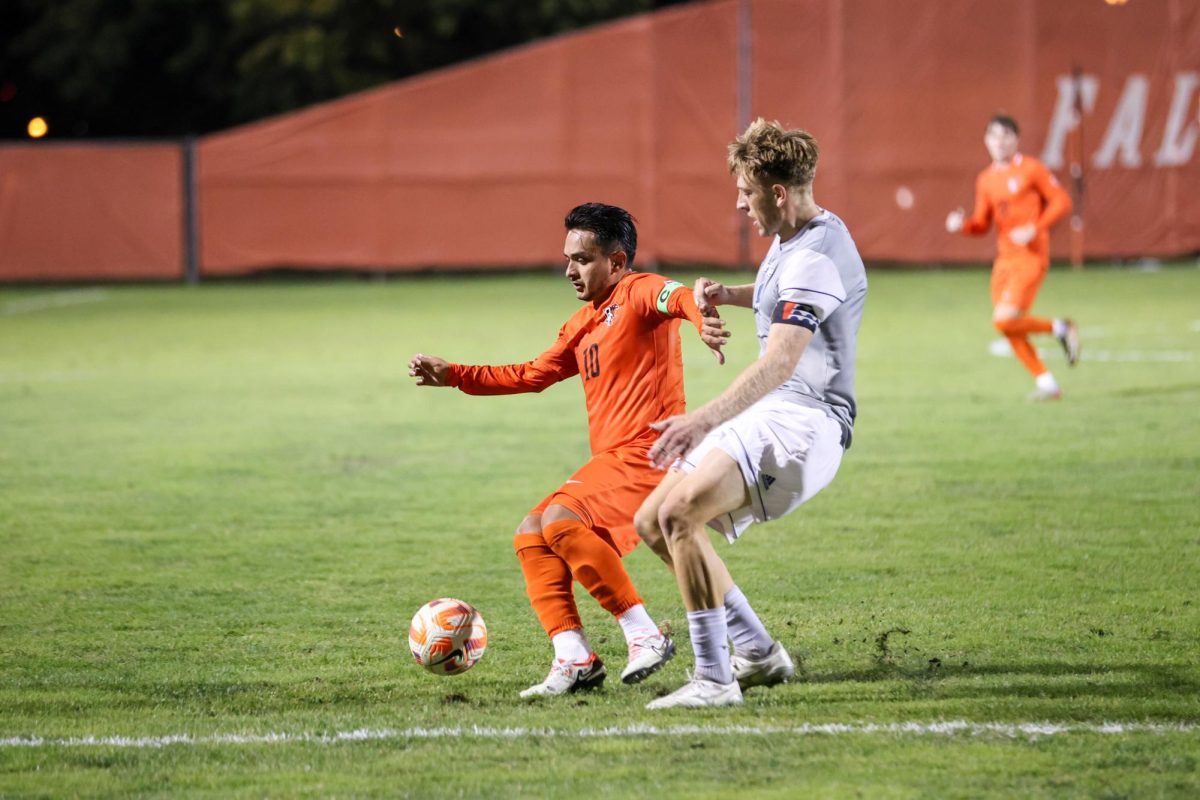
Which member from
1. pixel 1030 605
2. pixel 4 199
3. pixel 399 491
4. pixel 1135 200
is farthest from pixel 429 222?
pixel 1030 605

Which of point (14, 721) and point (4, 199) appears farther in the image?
point (4, 199)

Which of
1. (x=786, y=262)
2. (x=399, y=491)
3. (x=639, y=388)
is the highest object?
(x=786, y=262)

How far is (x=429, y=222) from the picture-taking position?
30781 millimetres

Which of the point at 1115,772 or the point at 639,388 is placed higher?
the point at 639,388

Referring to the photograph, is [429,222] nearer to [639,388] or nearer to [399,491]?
[399,491]

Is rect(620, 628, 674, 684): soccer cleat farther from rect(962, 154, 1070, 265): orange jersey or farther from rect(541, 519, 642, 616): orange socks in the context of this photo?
rect(962, 154, 1070, 265): orange jersey

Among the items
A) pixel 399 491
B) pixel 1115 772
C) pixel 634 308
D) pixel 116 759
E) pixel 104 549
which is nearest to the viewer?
pixel 1115 772

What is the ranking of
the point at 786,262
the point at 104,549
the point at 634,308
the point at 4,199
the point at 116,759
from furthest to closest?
the point at 4,199 < the point at 104,549 < the point at 634,308 < the point at 786,262 < the point at 116,759

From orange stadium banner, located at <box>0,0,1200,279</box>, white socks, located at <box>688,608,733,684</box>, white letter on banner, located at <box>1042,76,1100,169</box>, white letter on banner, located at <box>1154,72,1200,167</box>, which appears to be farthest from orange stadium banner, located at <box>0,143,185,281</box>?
white socks, located at <box>688,608,733,684</box>

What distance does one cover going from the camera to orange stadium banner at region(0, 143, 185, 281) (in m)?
30.2

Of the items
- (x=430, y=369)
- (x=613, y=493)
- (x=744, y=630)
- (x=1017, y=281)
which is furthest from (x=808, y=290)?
(x=1017, y=281)

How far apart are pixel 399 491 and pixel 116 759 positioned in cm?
504

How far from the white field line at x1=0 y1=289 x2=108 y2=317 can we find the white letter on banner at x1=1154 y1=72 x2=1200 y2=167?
64.4 feet

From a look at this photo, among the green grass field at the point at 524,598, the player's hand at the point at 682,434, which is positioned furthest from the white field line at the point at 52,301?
the player's hand at the point at 682,434
